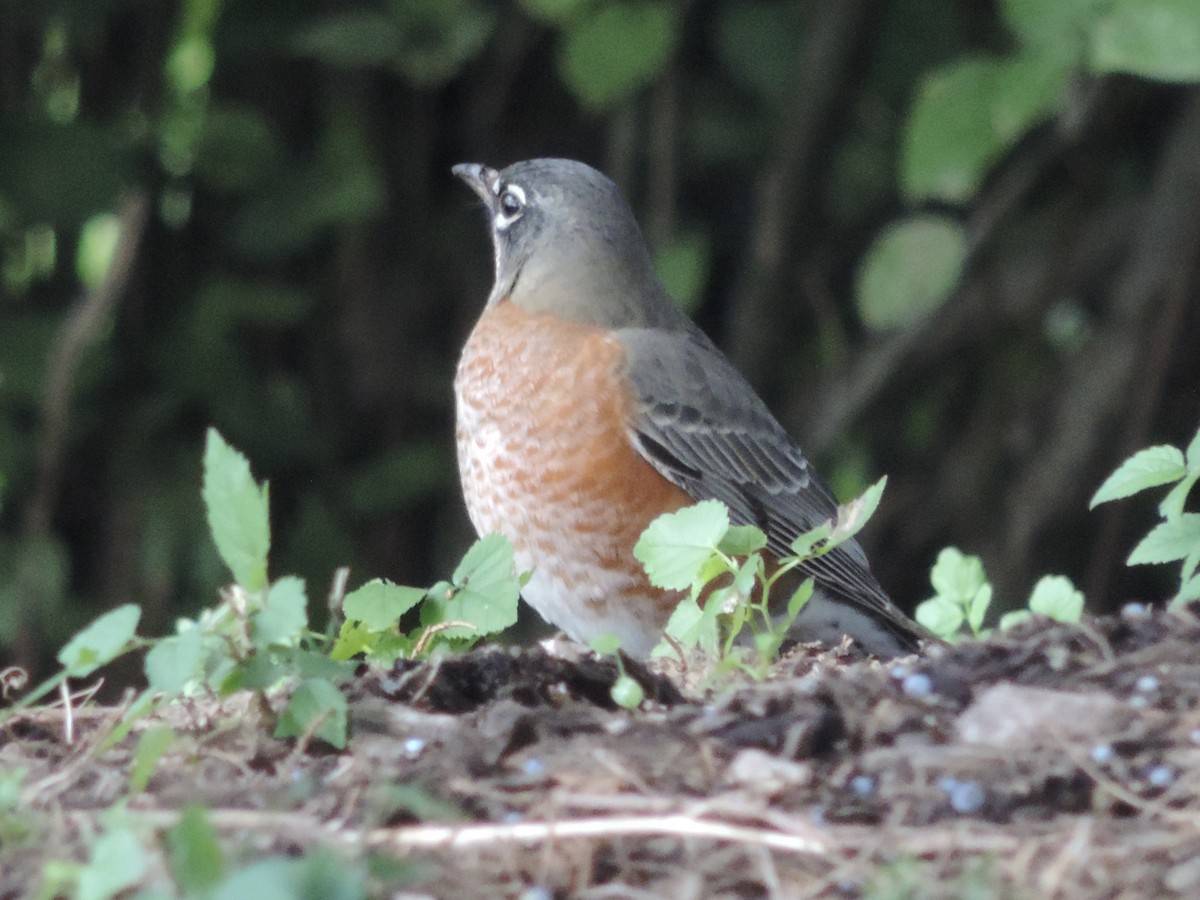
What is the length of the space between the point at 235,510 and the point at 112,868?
28.7 inches

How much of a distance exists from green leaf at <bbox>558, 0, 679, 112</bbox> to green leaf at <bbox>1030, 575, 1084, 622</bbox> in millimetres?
2847

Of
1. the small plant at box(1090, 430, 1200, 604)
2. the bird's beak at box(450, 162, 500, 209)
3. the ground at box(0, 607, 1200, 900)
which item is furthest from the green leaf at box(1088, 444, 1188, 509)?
the bird's beak at box(450, 162, 500, 209)

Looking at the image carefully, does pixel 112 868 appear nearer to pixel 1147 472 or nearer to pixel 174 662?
pixel 174 662

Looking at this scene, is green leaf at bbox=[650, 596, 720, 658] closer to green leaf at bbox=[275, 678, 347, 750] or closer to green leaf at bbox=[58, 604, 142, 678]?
green leaf at bbox=[275, 678, 347, 750]

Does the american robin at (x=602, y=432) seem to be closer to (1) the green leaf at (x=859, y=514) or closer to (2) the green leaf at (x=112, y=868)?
(1) the green leaf at (x=859, y=514)

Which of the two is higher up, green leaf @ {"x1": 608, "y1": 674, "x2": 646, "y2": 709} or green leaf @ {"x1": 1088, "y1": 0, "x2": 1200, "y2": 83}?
green leaf @ {"x1": 1088, "y1": 0, "x2": 1200, "y2": 83}

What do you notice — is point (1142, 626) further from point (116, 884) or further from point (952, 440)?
point (952, 440)

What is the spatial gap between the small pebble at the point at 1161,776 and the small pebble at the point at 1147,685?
0.20 metres

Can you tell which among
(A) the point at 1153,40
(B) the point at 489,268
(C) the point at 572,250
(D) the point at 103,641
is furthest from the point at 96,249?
(D) the point at 103,641

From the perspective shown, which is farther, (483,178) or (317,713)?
(483,178)

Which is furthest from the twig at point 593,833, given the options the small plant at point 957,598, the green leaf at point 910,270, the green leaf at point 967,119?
the green leaf at point 910,270

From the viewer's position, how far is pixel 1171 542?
2.50 metres

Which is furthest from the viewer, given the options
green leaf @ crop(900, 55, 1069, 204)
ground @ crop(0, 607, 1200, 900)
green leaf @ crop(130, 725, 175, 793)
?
green leaf @ crop(900, 55, 1069, 204)

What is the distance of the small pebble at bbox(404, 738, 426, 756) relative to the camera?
2133mm
